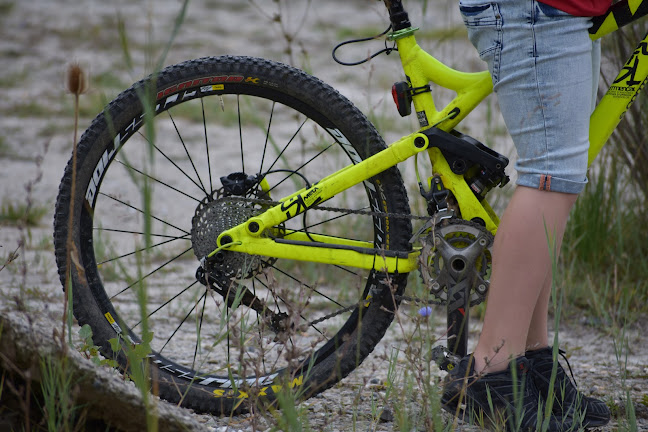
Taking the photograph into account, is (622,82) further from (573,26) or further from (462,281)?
(462,281)

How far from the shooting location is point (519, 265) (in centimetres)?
198

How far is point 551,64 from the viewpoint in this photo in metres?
1.87

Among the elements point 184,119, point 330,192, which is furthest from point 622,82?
point 184,119

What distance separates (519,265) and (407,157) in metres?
0.48

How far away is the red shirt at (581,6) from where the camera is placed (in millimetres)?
1839

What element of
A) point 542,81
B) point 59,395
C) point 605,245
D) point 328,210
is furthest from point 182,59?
point 59,395

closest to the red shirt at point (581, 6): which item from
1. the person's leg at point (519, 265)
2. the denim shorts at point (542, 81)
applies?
the denim shorts at point (542, 81)

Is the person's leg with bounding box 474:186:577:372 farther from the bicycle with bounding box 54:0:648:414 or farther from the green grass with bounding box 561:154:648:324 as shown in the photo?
the green grass with bounding box 561:154:648:324

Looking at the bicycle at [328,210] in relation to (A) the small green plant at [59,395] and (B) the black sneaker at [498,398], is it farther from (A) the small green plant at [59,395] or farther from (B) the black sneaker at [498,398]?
(A) the small green plant at [59,395]

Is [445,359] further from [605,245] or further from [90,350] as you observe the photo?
[605,245]

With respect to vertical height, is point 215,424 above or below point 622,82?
below

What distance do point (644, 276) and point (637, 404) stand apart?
1050mm

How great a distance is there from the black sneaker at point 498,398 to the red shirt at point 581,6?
92 centimetres

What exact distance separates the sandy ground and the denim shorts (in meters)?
0.62
